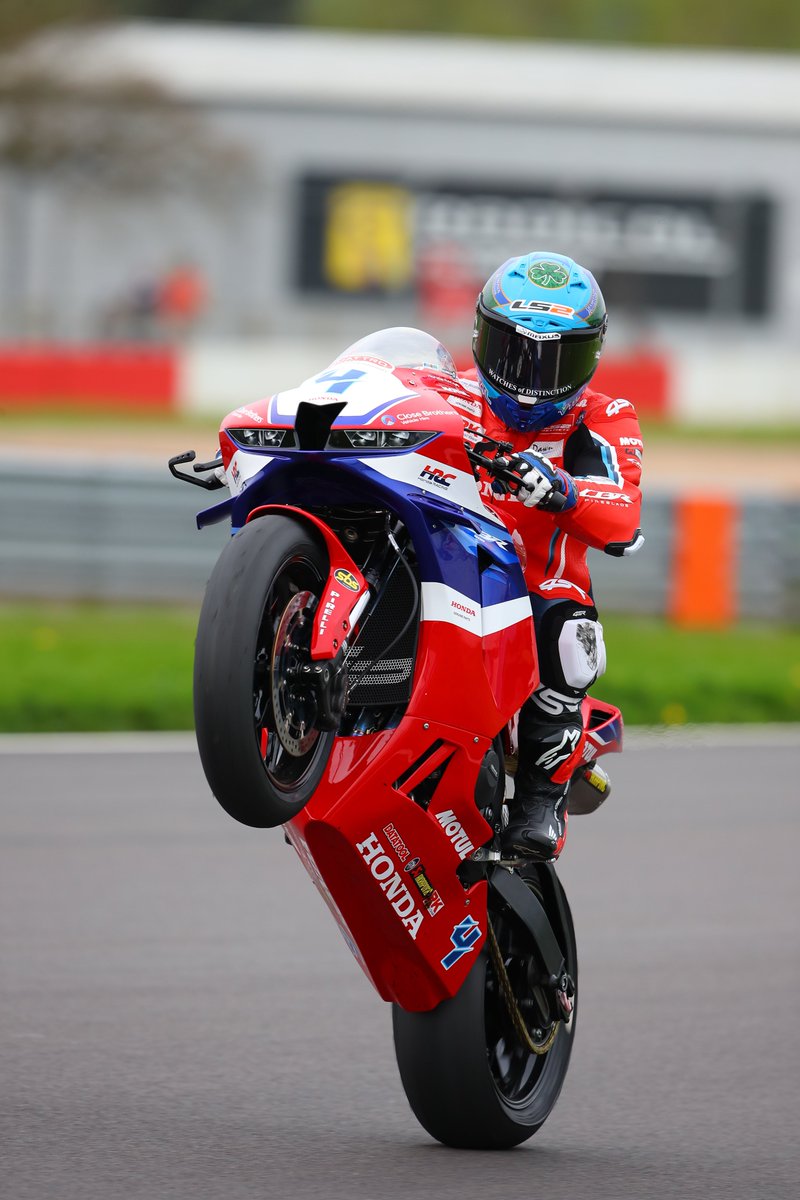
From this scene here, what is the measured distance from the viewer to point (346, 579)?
14.1 ft

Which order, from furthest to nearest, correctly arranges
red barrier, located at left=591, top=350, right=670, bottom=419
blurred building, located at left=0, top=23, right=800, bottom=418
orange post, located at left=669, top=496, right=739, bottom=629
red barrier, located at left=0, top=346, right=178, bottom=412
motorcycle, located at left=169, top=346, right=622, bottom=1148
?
blurred building, located at left=0, top=23, right=800, bottom=418, red barrier, located at left=591, top=350, right=670, bottom=419, red barrier, located at left=0, top=346, right=178, bottom=412, orange post, located at left=669, top=496, right=739, bottom=629, motorcycle, located at left=169, top=346, right=622, bottom=1148

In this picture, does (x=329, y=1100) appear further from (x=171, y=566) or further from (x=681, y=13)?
(x=681, y=13)

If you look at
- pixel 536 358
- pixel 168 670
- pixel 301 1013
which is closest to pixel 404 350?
pixel 536 358

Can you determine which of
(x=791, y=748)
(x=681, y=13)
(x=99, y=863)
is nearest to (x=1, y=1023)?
(x=99, y=863)

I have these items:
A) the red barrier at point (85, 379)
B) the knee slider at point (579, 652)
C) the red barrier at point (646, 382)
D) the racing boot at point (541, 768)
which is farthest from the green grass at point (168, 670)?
the red barrier at point (646, 382)

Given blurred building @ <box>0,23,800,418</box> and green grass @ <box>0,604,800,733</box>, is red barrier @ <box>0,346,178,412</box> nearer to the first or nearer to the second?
blurred building @ <box>0,23,800,418</box>

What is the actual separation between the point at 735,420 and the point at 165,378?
316 inches

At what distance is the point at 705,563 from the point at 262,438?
9.94 m

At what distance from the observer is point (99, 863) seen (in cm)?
838

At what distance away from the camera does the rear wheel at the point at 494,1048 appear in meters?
4.88

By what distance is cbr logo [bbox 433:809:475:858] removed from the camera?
183 inches

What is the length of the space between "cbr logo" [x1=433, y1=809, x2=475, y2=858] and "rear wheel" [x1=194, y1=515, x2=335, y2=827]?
40 centimetres

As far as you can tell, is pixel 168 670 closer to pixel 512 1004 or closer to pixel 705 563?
pixel 705 563

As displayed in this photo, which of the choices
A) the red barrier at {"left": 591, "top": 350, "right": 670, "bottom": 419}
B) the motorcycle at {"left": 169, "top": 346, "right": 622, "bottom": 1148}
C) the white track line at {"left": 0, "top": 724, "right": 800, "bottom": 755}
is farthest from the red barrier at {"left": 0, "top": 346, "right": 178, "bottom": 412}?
the motorcycle at {"left": 169, "top": 346, "right": 622, "bottom": 1148}
